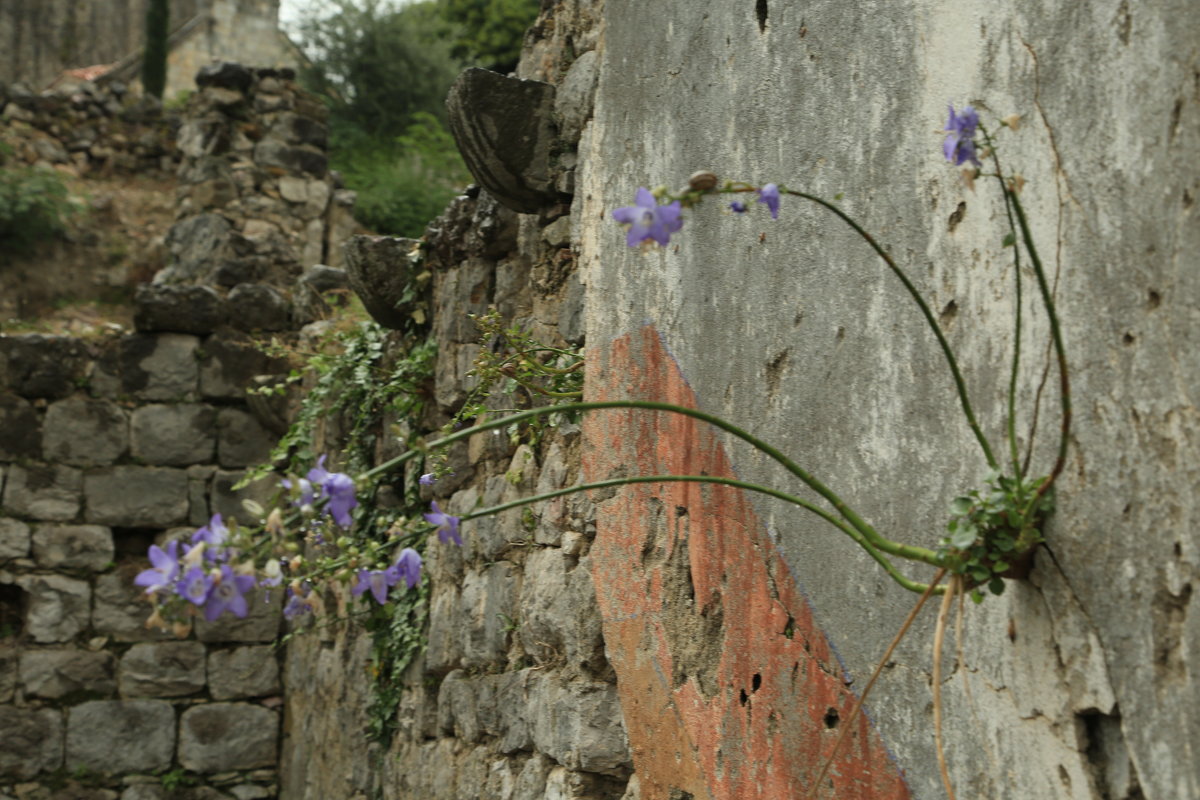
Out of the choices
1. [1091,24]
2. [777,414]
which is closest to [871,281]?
[777,414]

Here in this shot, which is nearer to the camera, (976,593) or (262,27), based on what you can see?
(976,593)

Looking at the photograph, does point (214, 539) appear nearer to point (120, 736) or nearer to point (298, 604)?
point (298, 604)

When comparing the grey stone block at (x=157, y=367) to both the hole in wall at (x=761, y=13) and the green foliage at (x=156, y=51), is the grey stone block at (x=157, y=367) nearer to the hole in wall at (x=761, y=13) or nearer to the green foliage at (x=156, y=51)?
the hole in wall at (x=761, y=13)

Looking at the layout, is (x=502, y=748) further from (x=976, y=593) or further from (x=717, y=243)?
(x=976, y=593)

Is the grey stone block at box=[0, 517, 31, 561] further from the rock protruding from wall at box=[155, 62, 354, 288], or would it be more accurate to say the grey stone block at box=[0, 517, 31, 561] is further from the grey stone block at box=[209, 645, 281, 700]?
the rock protruding from wall at box=[155, 62, 354, 288]

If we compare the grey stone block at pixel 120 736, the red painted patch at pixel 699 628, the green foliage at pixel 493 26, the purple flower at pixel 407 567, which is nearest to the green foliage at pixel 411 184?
the green foliage at pixel 493 26

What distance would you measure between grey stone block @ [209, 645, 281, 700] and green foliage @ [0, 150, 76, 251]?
5.27 m

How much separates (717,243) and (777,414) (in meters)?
0.42

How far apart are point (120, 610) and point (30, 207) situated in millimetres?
5111

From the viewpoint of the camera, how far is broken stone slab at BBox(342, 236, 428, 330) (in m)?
4.29

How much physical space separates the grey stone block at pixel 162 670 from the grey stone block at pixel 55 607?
290mm

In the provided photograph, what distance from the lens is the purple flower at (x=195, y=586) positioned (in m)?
1.45

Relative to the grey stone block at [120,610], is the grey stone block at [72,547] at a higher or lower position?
higher

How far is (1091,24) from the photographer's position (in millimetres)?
1375
